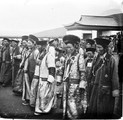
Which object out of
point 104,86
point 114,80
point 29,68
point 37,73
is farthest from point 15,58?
point 114,80

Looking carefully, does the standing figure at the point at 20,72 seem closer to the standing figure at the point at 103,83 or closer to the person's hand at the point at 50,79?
the person's hand at the point at 50,79

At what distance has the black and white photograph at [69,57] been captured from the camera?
5043 millimetres

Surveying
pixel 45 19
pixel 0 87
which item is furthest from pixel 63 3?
pixel 0 87

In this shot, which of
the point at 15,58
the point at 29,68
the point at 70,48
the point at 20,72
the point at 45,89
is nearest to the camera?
the point at 70,48

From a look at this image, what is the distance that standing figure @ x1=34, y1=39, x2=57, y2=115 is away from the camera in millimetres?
5234

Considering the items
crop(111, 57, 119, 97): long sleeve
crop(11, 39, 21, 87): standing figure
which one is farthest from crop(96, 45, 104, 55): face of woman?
crop(11, 39, 21, 87): standing figure

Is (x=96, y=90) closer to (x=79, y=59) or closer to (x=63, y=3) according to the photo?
(x=79, y=59)

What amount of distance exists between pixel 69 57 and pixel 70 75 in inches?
12.3

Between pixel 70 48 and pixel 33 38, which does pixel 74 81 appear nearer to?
pixel 70 48

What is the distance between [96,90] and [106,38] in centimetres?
94

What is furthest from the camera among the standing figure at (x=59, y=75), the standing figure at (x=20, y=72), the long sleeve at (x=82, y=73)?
the standing figure at (x=20, y=72)

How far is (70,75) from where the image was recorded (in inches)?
199

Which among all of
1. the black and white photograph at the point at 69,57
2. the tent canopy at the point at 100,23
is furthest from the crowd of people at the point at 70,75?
the tent canopy at the point at 100,23

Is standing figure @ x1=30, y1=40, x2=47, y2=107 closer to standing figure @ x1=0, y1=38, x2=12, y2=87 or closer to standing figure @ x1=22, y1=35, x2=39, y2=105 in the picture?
standing figure @ x1=22, y1=35, x2=39, y2=105
